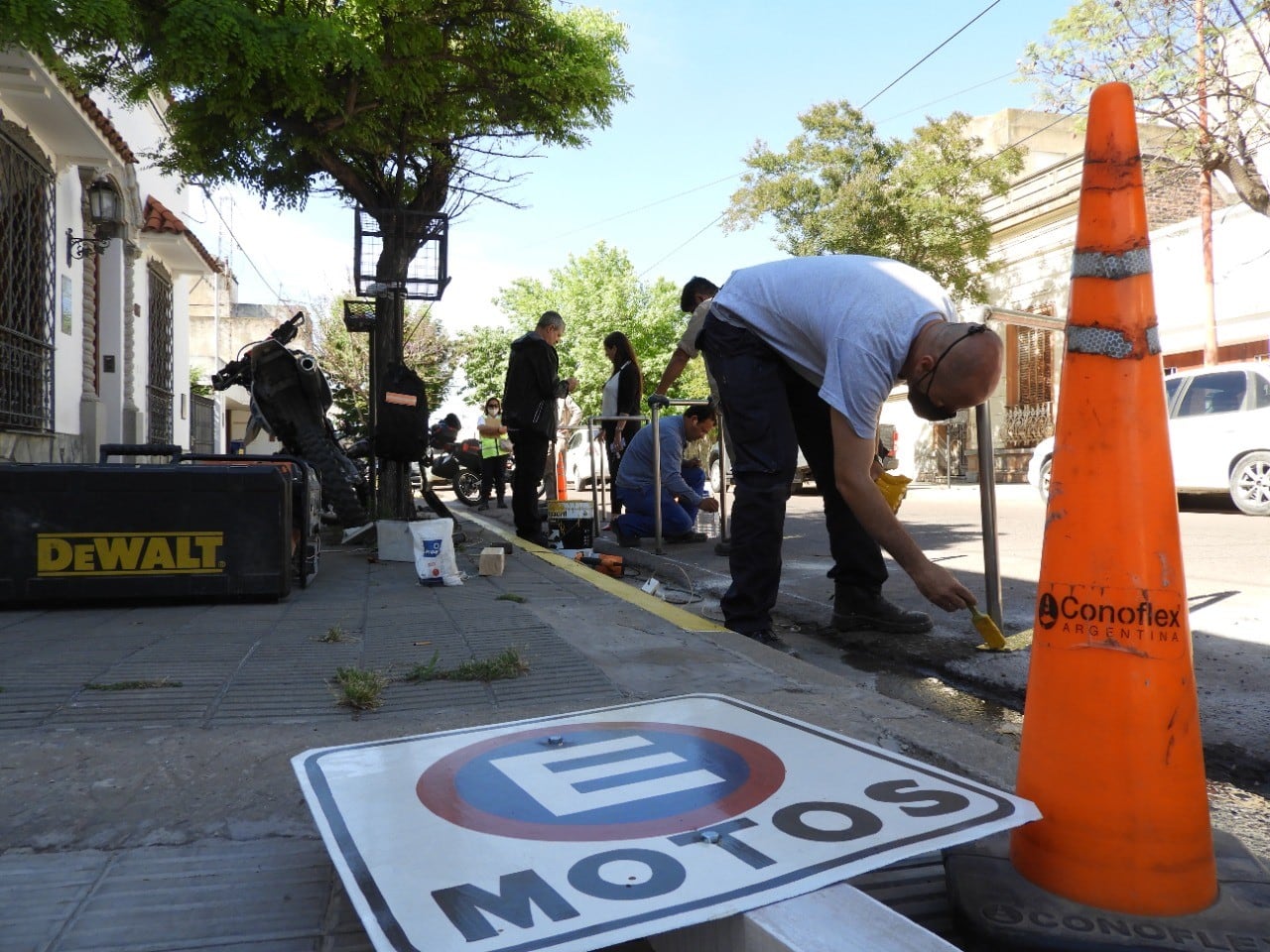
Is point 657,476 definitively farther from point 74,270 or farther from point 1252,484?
point 74,270

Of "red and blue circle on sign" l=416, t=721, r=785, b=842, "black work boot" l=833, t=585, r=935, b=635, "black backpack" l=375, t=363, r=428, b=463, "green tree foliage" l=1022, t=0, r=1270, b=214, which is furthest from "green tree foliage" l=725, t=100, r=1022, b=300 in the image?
"red and blue circle on sign" l=416, t=721, r=785, b=842

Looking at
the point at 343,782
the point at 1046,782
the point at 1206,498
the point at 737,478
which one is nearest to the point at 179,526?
the point at 737,478

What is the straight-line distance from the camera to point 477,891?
1.27 m

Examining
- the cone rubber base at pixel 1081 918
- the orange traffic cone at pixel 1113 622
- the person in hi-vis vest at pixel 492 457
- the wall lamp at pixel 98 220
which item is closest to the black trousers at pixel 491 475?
the person in hi-vis vest at pixel 492 457

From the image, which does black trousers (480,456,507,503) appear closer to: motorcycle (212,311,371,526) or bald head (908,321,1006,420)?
motorcycle (212,311,371,526)

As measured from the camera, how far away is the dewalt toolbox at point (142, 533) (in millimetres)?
4141

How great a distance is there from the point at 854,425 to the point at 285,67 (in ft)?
17.1

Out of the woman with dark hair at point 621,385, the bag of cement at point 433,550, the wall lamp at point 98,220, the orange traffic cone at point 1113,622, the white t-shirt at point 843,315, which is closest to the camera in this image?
the orange traffic cone at point 1113,622

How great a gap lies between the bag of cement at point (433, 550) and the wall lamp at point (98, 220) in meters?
8.25

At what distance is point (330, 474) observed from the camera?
704cm

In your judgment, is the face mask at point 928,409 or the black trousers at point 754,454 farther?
the black trousers at point 754,454

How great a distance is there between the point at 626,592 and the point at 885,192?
2028 cm

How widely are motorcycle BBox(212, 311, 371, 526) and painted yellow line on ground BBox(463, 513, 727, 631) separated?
141cm

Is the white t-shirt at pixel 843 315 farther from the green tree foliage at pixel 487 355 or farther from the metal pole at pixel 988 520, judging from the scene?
the green tree foliage at pixel 487 355
